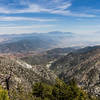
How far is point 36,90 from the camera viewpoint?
236ft

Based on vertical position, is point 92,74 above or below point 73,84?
below

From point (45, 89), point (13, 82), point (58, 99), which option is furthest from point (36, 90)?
point (13, 82)

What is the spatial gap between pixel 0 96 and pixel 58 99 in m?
22.1

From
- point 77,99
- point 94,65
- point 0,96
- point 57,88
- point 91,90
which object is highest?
point 0,96

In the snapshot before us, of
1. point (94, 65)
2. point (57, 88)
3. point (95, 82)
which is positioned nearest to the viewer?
point (57, 88)

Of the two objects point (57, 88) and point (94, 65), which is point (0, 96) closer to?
point (57, 88)

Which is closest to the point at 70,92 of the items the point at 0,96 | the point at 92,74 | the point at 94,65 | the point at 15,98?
the point at 15,98

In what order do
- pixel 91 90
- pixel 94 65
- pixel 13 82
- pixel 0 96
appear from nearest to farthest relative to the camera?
pixel 0 96 → pixel 13 82 → pixel 91 90 → pixel 94 65

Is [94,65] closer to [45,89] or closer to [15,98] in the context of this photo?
[45,89]

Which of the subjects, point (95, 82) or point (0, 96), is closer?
point (0, 96)

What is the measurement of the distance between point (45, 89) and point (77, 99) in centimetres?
2266

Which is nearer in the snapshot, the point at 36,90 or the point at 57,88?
the point at 57,88

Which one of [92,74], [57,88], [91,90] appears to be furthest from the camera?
[92,74]

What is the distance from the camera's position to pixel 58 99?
167 ft
